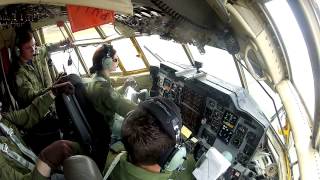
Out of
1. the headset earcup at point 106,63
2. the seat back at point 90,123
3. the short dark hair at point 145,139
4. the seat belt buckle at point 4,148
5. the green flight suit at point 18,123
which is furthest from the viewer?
the headset earcup at point 106,63

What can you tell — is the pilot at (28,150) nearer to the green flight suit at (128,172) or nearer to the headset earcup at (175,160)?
the green flight suit at (128,172)

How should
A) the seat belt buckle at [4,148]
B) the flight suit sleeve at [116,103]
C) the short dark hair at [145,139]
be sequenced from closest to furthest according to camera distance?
the short dark hair at [145,139] < the seat belt buckle at [4,148] < the flight suit sleeve at [116,103]

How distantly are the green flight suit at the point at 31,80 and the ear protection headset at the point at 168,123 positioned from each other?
2.20 m

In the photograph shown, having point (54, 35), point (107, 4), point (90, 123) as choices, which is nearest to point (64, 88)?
point (90, 123)

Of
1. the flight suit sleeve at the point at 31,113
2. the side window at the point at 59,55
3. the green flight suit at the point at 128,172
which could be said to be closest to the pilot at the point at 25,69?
the flight suit sleeve at the point at 31,113

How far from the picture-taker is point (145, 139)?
130 centimetres

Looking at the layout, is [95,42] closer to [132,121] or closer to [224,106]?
[224,106]

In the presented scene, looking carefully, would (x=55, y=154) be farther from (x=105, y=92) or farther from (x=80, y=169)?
(x=105, y=92)

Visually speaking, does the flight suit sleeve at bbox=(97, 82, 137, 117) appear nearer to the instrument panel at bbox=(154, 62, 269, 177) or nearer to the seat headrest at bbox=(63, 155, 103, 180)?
the instrument panel at bbox=(154, 62, 269, 177)

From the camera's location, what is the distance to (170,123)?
133 cm

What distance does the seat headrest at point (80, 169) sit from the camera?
4.52ft

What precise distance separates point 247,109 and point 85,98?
1.34 m

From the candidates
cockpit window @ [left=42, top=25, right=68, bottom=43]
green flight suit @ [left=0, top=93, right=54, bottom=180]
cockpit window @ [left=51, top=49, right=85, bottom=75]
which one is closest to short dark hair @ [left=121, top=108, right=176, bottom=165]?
green flight suit @ [left=0, top=93, right=54, bottom=180]

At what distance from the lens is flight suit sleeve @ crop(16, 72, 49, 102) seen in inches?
141
